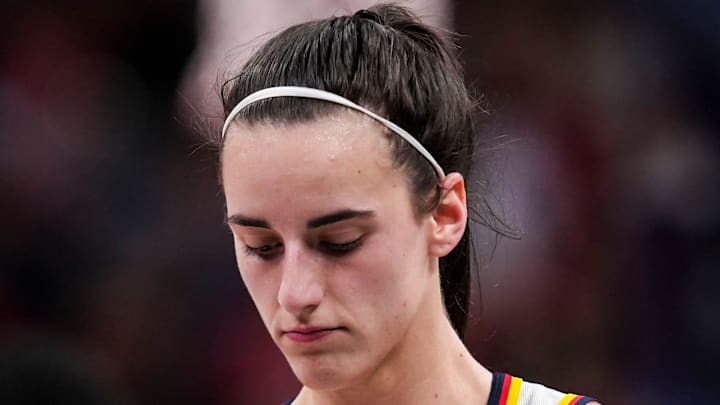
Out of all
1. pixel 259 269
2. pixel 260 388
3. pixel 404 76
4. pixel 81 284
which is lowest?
pixel 260 388

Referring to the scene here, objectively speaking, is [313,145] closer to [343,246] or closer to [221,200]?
[343,246]

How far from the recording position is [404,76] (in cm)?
228

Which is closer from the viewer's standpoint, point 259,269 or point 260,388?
point 259,269

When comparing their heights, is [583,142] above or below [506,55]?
below

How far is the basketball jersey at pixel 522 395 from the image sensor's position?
2412 mm

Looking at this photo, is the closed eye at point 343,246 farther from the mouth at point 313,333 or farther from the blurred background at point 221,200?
the blurred background at point 221,200

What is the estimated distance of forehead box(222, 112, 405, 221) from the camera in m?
2.11

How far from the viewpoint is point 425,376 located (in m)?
2.41

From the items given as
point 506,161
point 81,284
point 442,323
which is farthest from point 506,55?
point 442,323

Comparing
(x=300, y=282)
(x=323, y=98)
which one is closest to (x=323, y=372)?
(x=300, y=282)

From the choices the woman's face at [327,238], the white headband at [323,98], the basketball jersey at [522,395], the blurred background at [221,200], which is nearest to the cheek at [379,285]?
the woman's face at [327,238]

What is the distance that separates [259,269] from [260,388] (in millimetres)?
2410

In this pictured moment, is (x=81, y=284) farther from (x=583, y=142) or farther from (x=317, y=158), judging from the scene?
(x=317, y=158)

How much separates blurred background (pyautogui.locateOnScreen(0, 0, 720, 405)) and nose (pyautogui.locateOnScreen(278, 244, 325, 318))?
2.34 metres
